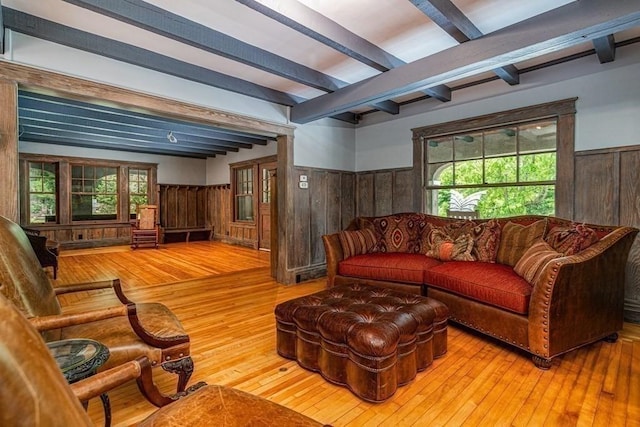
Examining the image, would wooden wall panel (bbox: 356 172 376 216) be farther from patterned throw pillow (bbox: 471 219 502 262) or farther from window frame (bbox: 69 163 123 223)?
window frame (bbox: 69 163 123 223)

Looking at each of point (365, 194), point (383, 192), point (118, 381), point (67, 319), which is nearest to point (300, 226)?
point (365, 194)

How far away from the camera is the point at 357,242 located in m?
3.79

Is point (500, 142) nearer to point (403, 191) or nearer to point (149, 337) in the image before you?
point (403, 191)

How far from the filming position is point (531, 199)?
3637 mm

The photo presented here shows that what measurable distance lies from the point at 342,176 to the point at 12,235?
408 centimetres

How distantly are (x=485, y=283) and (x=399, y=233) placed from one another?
4.69 ft

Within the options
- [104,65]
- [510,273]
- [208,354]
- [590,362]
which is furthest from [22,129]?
[590,362]

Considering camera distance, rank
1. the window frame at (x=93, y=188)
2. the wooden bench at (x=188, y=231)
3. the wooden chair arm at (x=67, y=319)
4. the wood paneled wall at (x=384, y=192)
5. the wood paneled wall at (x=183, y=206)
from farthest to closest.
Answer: the wood paneled wall at (x=183, y=206) < the wooden bench at (x=188, y=231) < the window frame at (x=93, y=188) < the wood paneled wall at (x=384, y=192) < the wooden chair arm at (x=67, y=319)

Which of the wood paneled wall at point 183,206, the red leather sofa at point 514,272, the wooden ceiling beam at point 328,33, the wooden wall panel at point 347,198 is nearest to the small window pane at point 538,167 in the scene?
the red leather sofa at point 514,272

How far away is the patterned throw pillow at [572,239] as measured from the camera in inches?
95.9

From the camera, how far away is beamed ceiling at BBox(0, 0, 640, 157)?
87.2 inches

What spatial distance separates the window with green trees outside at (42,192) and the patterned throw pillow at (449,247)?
8.61m

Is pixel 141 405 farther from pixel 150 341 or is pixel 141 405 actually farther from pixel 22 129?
pixel 22 129

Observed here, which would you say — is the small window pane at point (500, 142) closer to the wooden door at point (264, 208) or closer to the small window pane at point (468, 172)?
the small window pane at point (468, 172)
